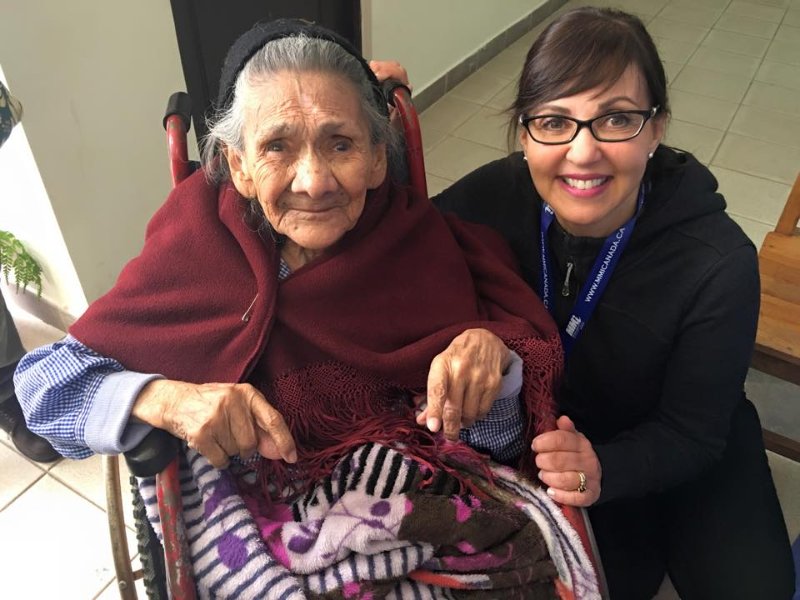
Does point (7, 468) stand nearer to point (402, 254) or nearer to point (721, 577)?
point (402, 254)

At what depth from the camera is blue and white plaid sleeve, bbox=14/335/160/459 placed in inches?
36.0

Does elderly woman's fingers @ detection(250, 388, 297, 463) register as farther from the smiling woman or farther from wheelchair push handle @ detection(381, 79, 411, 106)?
wheelchair push handle @ detection(381, 79, 411, 106)

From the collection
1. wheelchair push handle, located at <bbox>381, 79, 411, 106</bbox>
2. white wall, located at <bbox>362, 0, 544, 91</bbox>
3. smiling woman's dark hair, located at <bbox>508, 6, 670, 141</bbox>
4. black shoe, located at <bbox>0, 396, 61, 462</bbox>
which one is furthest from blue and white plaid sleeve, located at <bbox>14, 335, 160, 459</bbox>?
white wall, located at <bbox>362, 0, 544, 91</bbox>

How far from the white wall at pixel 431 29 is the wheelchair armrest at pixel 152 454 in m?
2.55

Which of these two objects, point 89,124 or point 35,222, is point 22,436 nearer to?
point 35,222

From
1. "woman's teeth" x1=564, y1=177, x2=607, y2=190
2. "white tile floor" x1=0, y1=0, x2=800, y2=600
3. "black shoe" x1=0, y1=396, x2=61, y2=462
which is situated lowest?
"white tile floor" x1=0, y1=0, x2=800, y2=600

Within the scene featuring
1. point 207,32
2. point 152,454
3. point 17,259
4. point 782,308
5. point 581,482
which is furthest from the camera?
point 207,32

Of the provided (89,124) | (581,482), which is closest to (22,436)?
(89,124)

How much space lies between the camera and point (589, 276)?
4.05 ft

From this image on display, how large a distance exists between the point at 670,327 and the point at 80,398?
99 centimetres

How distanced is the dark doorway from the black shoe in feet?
3.51

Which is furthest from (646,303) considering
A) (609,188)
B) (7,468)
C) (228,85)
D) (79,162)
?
(7,468)

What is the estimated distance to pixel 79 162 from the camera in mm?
1868

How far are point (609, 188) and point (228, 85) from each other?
26.2 inches
